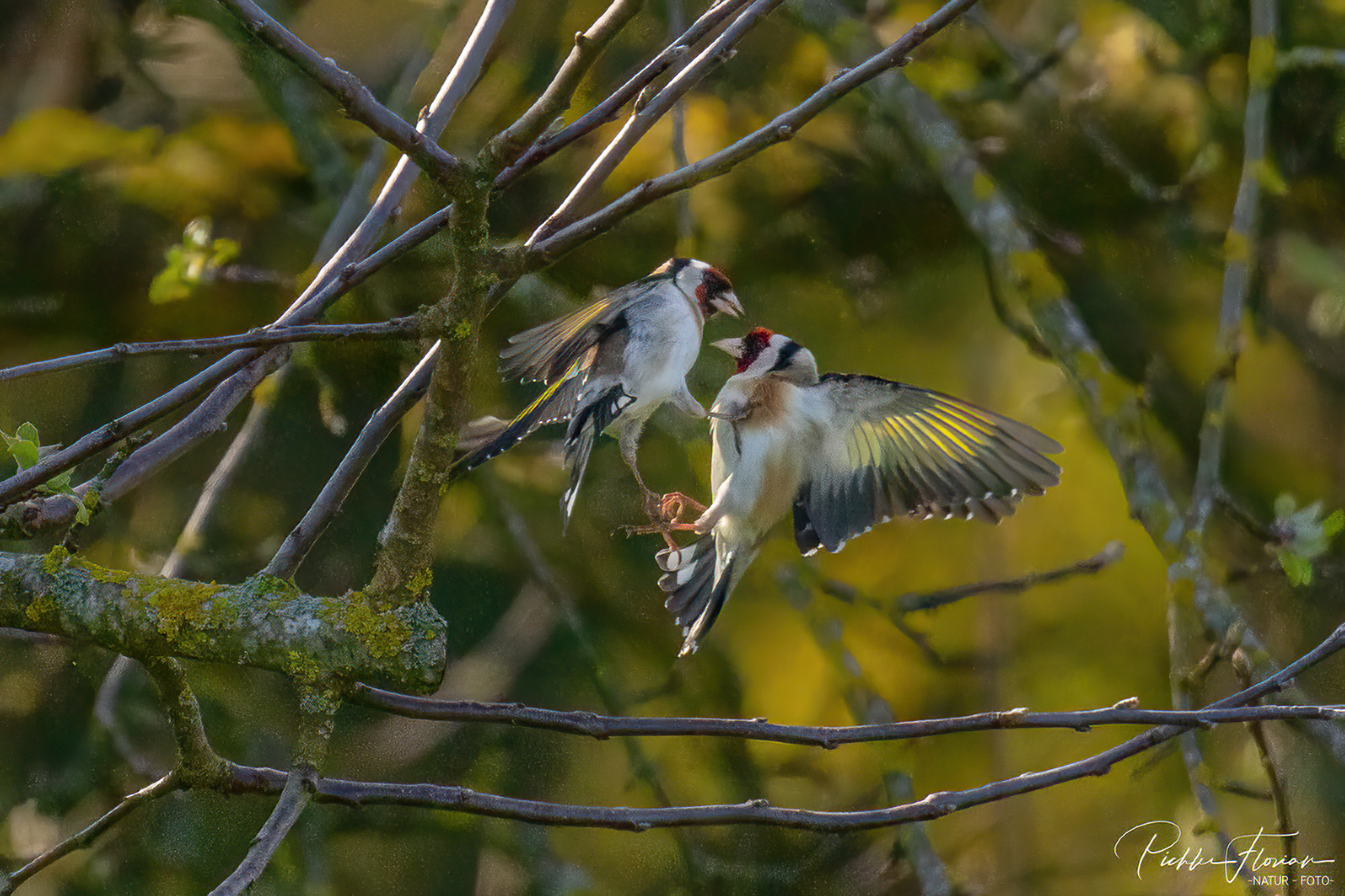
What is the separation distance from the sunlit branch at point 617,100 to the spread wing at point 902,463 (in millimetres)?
408

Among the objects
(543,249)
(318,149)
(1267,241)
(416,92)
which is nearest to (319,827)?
(318,149)

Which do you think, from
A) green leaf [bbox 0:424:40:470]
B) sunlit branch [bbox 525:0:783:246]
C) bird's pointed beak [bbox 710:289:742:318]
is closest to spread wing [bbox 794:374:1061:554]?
bird's pointed beak [bbox 710:289:742:318]

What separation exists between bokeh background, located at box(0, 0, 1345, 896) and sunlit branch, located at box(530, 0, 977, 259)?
3.09ft

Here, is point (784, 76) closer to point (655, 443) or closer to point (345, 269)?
point (655, 443)

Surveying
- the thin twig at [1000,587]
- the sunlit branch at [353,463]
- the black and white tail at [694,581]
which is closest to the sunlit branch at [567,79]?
the sunlit branch at [353,463]

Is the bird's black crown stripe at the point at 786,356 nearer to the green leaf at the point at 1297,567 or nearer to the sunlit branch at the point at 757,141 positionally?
the sunlit branch at the point at 757,141

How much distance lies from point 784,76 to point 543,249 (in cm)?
140

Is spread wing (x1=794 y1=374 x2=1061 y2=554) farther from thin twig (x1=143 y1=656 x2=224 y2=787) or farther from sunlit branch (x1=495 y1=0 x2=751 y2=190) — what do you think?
thin twig (x1=143 y1=656 x2=224 y2=787)

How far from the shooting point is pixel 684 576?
1.22m

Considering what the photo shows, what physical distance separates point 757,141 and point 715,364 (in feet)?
3.11

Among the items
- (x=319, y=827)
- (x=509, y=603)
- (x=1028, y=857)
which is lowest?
(x=1028, y=857)

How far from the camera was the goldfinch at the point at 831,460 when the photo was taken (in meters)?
1.03

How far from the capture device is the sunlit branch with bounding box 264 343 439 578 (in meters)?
0.83

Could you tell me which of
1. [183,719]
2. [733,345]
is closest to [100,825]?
[183,719]
